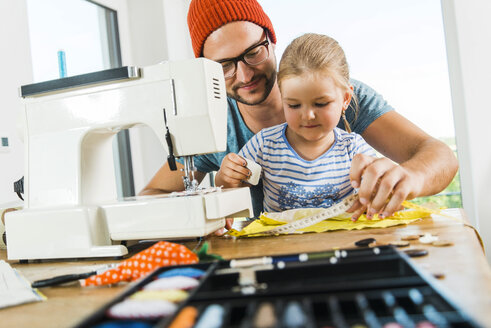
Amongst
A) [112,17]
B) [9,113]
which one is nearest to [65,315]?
[9,113]

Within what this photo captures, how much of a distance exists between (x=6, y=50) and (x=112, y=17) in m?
1.28

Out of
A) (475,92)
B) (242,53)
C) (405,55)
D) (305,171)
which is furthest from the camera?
(405,55)

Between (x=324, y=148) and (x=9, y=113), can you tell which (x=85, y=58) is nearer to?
(x=9, y=113)

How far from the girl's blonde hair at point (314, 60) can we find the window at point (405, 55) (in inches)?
36.7

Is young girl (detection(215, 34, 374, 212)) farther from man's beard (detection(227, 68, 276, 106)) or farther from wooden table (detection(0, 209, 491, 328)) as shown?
wooden table (detection(0, 209, 491, 328))

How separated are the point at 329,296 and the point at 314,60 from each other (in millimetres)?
1378

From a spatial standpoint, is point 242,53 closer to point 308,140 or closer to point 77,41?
point 308,140

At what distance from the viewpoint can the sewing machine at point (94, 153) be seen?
1.17 meters

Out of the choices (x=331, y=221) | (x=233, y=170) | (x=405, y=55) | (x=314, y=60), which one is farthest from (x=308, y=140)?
(x=405, y=55)

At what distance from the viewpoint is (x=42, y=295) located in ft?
2.69

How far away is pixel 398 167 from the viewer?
3.77 feet

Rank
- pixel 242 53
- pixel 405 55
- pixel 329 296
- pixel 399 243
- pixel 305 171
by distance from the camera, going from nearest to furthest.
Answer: pixel 329 296 < pixel 399 243 < pixel 305 171 < pixel 242 53 < pixel 405 55

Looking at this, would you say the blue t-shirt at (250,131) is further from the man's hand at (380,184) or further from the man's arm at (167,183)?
the man's hand at (380,184)

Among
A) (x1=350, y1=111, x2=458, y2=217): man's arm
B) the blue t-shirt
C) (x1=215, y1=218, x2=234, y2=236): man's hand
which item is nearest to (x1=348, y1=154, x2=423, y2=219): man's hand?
(x1=350, y1=111, x2=458, y2=217): man's arm
